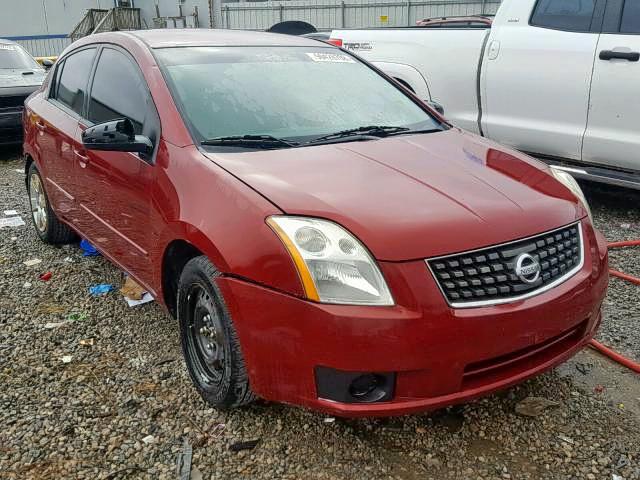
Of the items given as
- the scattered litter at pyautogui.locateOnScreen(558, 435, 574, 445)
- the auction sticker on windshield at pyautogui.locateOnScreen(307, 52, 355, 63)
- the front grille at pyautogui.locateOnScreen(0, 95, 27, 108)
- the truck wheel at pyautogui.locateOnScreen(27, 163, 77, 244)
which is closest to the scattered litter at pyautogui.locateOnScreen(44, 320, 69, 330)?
the truck wheel at pyautogui.locateOnScreen(27, 163, 77, 244)

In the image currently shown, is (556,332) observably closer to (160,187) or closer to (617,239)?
(160,187)

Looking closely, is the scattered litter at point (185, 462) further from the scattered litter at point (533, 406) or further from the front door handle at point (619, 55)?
the front door handle at point (619, 55)

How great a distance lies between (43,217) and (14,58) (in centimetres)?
→ 556

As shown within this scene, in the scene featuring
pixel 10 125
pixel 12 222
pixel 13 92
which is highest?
pixel 13 92

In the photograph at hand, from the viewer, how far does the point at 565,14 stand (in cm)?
533

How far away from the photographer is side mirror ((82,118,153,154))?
9.45ft

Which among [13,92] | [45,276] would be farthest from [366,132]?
[13,92]

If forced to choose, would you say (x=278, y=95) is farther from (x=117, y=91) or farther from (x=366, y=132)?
(x=117, y=91)

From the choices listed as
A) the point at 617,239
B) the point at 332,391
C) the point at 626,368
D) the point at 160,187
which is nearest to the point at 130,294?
the point at 160,187

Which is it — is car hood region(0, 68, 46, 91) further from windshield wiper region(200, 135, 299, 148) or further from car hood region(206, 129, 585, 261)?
car hood region(206, 129, 585, 261)

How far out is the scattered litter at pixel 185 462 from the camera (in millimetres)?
2375

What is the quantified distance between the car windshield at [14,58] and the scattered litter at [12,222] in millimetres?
4345

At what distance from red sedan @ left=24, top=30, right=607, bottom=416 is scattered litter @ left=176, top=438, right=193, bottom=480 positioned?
9.7 inches

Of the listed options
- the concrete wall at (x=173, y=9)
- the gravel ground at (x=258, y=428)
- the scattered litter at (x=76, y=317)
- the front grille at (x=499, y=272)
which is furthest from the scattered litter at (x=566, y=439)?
the concrete wall at (x=173, y=9)
